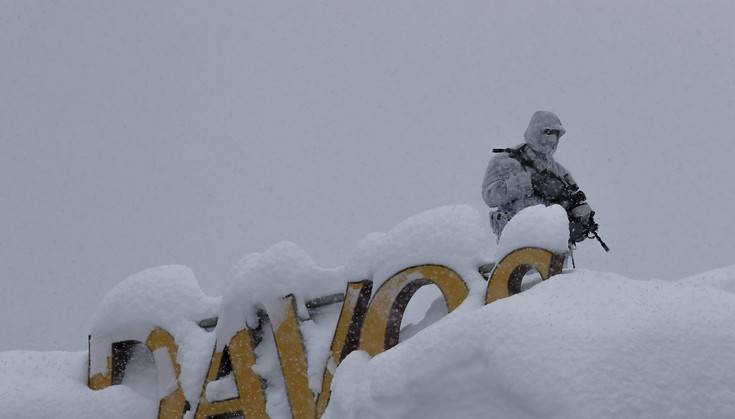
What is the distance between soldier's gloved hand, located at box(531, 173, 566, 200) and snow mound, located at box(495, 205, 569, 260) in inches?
44.1

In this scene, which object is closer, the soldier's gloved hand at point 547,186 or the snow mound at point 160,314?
the soldier's gloved hand at point 547,186

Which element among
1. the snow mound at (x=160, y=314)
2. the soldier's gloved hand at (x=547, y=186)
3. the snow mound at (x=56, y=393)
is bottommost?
the snow mound at (x=56, y=393)

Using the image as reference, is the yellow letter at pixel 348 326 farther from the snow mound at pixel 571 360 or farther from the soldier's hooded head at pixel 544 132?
the snow mound at pixel 571 360

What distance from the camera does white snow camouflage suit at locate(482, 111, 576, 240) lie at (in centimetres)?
900

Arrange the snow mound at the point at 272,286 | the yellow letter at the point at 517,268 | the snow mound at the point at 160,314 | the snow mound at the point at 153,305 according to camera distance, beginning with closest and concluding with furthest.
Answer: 1. the yellow letter at the point at 517,268
2. the snow mound at the point at 272,286
3. the snow mound at the point at 160,314
4. the snow mound at the point at 153,305

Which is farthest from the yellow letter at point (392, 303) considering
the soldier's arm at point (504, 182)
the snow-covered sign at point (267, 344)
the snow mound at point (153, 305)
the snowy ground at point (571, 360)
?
the snowy ground at point (571, 360)

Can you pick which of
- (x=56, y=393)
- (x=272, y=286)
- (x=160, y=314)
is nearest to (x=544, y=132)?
(x=272, y=286)

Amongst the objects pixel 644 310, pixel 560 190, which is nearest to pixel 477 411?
pixel 644 310

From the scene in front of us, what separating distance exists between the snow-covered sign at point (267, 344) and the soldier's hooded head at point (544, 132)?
1.71 metres

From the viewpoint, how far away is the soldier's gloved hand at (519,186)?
896 cm

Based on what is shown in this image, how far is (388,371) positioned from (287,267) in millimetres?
3701

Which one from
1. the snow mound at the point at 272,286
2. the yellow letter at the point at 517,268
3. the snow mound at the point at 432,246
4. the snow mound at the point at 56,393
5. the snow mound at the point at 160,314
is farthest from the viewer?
the snow mound at the point at 160,314

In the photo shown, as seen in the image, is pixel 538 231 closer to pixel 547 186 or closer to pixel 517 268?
pixel 517 268

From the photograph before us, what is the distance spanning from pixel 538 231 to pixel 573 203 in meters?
1.42
